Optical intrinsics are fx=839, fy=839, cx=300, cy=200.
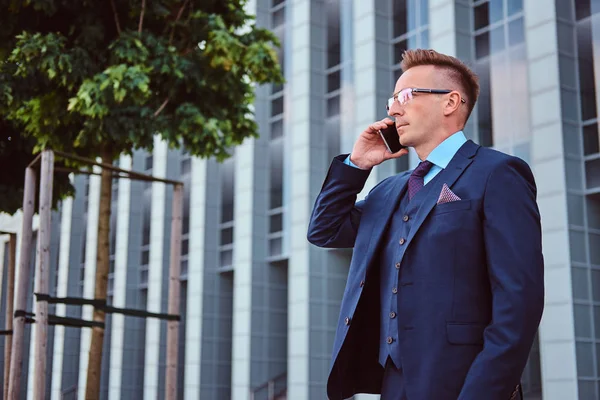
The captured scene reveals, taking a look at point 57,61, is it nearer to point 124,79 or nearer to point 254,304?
point 124,79

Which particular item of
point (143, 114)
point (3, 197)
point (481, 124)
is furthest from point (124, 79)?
point (481, 124)

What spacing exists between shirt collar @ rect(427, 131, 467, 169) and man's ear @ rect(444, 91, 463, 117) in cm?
9

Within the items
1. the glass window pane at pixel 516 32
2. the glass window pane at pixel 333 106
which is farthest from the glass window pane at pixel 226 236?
the glass window pane at pixel 516 32

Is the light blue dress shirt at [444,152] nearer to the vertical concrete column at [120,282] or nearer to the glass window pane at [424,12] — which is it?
the glass window pane at [424,12]

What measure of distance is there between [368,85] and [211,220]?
9456 millimetres

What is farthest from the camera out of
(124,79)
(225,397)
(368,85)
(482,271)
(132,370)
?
(132,370)

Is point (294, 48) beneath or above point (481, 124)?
above

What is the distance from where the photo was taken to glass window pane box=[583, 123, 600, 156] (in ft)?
57.5

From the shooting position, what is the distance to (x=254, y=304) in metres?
26.7

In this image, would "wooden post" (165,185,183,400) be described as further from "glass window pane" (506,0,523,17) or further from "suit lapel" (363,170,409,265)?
"glass window pane" (506,0,523,17)

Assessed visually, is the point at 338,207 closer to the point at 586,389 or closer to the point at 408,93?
the point at 408,93

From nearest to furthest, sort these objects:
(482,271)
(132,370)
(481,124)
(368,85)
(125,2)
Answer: (482,271) → (125,2) → (481,124) → (368,85) → (132,370)

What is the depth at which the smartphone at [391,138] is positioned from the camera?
3.28 m

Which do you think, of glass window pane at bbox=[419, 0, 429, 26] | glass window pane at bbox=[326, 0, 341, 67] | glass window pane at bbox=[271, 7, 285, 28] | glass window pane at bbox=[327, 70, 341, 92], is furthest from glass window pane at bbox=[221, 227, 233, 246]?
glass window pane at bbox=[419, 0, 429, 26]
